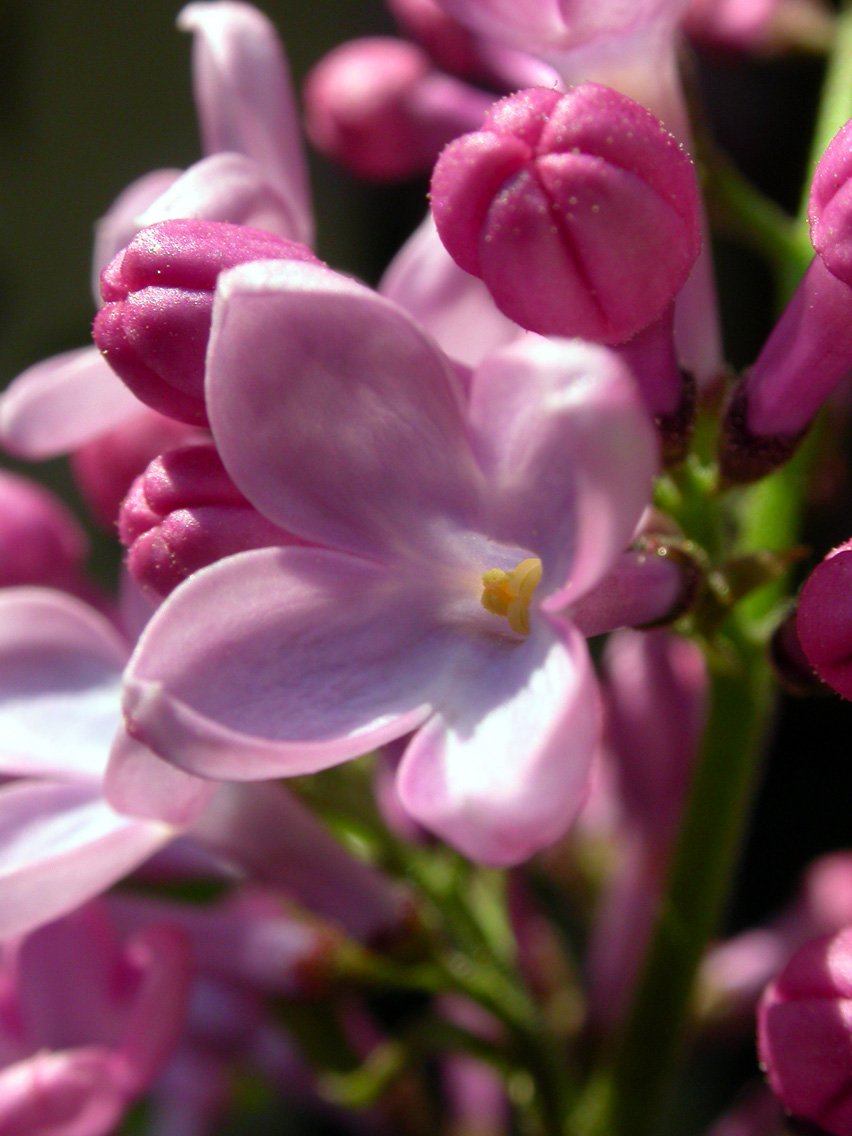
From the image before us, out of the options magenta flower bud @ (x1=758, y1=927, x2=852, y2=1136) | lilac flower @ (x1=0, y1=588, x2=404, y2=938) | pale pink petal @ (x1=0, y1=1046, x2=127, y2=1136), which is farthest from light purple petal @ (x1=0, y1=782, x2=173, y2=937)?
magenta flower bud @ (x1=758, y1=927, x2=852, y2=1136)

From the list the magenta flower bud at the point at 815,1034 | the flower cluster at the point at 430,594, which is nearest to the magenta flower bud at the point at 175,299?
the flower cluster at the point at 430,594

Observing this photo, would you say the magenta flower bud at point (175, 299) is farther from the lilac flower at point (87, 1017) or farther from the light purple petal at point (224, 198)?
the lilac flower at point (87, 1017)

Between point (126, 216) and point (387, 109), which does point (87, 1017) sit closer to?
point (126, 216)

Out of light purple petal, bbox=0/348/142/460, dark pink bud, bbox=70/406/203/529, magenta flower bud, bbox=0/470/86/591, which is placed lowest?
magenta flower bud, bbox=0/470/86/591

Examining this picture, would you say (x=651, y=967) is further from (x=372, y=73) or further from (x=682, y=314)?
(x=372, y=73)

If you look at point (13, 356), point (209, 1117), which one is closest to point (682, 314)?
point (209, 1117)

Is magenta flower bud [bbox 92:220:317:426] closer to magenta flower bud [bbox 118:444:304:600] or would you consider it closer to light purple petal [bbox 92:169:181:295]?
magenta flower bud [bbox 118:444:304:600]
